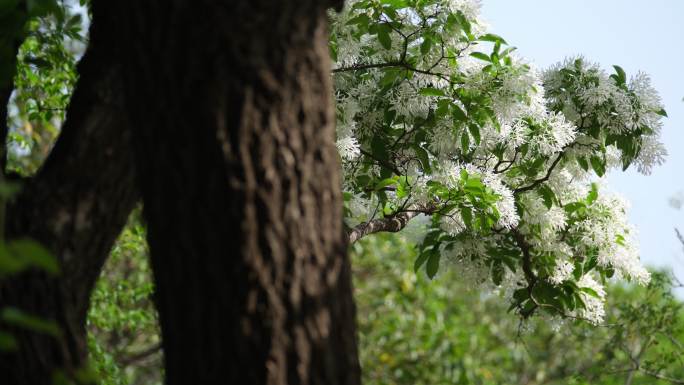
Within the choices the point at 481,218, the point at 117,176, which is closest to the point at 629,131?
the point at 481,218

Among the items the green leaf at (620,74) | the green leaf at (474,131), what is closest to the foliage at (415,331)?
the green leaf at (620,74)

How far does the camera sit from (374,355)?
909 centimetres

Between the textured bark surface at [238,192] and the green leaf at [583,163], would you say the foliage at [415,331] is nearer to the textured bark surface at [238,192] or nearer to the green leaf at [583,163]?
the green leaf at [583,163]

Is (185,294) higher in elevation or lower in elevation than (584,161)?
lower

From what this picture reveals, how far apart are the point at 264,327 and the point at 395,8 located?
2.27 metres

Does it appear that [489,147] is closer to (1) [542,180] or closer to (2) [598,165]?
(1) [542,180]

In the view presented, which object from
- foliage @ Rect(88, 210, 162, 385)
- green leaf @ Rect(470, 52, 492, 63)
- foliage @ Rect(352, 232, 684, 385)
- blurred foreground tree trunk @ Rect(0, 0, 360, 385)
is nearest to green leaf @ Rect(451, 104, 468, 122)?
green leaf @ Rect(470, 52, 492, 63)

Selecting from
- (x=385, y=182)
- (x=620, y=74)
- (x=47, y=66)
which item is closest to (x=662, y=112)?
(x=620, y=74)

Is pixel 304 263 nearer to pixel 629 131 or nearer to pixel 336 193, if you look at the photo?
pixel 336 193

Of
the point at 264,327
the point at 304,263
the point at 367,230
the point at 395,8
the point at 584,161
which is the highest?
the point at 395,8

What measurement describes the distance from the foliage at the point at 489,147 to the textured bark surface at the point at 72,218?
5.61 ft

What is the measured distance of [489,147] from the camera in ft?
13.0

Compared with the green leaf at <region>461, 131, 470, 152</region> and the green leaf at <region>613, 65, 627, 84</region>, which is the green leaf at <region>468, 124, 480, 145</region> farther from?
the green leaf at <region>613, 65, 627, 84</region>

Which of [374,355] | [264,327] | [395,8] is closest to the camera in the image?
[264,327]
